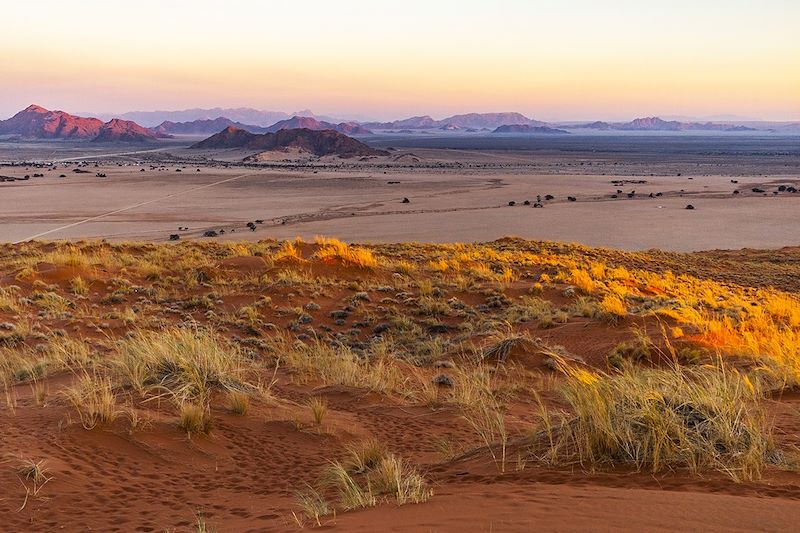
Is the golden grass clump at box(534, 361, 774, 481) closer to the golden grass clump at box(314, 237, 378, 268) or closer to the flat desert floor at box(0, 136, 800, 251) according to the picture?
the golden grass clump at box(314, 237, 378, 268)

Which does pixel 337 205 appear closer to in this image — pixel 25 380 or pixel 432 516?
pixel 25 380

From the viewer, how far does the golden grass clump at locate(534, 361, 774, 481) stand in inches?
173

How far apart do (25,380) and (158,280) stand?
1005 centimetres

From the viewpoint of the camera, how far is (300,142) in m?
132

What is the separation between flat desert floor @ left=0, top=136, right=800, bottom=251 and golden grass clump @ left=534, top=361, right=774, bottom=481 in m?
30.7

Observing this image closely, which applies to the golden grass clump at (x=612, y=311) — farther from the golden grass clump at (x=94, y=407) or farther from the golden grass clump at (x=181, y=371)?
the golden grass clump at (x=94, y=407)

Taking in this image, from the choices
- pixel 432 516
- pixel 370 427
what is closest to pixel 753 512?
pixel 432 516

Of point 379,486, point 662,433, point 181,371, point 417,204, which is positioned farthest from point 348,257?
point 417,204

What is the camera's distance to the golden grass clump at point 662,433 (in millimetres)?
4406

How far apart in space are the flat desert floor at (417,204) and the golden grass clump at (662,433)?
3075cm

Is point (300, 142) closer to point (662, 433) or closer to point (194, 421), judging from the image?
point (194, 421)

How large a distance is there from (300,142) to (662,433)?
13223cm

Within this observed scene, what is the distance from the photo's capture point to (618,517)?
11.2 feet

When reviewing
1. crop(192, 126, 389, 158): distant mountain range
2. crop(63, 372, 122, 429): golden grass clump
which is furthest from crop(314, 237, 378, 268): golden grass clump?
crop(192, 126, 389, 158): distant mountain range
